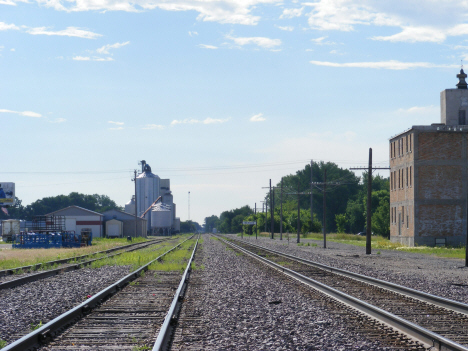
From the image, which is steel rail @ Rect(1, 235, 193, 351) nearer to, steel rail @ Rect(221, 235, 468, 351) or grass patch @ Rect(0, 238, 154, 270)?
steel rail @ Rect(221, 235, 468, 351)

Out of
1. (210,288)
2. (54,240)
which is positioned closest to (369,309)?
(210,288)

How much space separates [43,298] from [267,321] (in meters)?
6.08

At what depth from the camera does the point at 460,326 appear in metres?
9.41

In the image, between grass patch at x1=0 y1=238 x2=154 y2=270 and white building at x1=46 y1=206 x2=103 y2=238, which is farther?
white building at x1=46 y1=206 x2=103 y2=238

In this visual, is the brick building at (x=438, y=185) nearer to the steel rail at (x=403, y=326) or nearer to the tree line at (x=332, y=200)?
the steel rail at (x=403, y=326)

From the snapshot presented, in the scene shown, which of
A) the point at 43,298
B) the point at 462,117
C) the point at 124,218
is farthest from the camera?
the point at 124,218

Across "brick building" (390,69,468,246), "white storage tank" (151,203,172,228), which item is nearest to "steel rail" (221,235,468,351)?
"brick building" (390,69,468,246)

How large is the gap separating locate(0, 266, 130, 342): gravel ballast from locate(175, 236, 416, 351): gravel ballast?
270cm

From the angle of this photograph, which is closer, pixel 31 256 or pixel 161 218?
pixel 31 256

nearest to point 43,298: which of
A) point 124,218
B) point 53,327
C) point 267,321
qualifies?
point 53,327

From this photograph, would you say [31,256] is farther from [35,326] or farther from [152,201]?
[152,201]

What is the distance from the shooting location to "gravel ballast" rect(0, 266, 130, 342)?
981cm

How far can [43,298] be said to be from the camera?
13.3m

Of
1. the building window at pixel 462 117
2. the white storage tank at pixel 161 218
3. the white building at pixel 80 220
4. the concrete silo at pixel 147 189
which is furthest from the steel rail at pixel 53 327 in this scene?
the concrete silo at pixel 147 189
